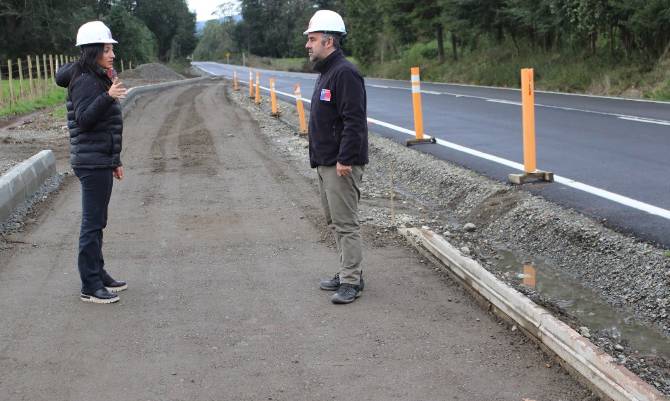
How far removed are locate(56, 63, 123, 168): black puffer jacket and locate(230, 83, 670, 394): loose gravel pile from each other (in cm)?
278

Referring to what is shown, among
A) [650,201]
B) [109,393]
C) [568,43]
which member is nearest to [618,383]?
[109,393]

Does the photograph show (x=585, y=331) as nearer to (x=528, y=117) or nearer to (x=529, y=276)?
(x=529, y=276)

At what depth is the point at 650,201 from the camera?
748 centimetres

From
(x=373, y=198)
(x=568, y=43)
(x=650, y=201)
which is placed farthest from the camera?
(x=568, y=43)

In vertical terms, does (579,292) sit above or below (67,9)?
below

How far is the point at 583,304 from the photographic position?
217 inches

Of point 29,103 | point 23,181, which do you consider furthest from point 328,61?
point 29,103

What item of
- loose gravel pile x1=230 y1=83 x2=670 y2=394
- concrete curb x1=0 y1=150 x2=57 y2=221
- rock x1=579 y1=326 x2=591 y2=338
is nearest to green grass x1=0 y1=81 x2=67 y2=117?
concrete curb x1=0 y1=150 x2=57 y2=221

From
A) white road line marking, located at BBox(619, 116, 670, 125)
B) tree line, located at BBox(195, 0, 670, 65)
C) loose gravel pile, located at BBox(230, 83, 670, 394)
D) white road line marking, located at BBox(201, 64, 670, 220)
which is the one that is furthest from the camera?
tree line, located at BBox(195, 0, 670, 65)

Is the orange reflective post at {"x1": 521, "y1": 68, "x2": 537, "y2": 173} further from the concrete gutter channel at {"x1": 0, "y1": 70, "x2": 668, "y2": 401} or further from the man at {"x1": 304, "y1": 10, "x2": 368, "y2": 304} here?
the man at {"x1": 304, "y1": 10, "x2": 368, "y2": 304}

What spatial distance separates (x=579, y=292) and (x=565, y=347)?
1.76 m

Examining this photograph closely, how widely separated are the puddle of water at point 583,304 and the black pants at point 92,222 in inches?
125

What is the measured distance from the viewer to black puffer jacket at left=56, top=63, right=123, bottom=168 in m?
5.29

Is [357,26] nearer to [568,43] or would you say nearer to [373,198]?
[568,43]
